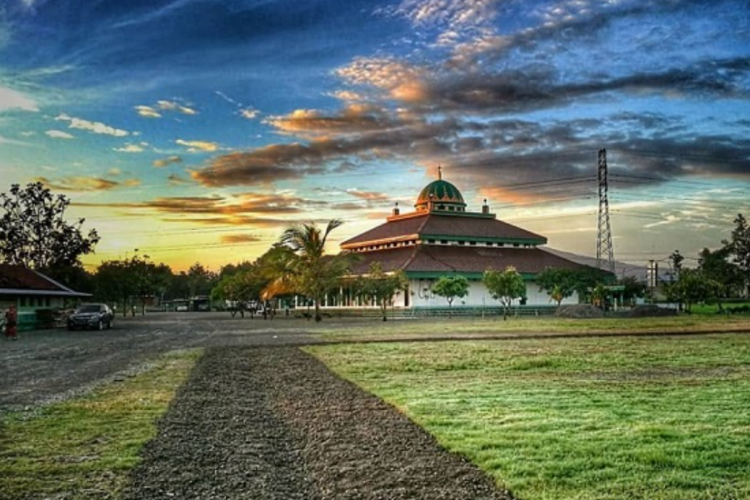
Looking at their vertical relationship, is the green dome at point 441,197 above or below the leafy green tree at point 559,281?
above

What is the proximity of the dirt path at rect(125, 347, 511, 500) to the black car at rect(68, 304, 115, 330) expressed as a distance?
34.4 meters

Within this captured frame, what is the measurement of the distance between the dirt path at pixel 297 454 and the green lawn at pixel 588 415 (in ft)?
1.50

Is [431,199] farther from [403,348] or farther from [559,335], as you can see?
[403,348]

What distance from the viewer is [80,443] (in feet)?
28.7

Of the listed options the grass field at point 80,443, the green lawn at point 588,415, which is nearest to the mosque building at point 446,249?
the green lawn at point 588,415

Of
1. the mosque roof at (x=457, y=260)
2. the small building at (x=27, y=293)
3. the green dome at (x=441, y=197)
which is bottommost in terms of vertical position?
the small building at (x=27, y=293)

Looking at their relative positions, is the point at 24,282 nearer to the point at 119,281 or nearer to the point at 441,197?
the point at 119,281

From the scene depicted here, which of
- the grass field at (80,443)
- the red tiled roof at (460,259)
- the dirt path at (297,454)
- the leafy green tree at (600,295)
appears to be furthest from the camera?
the red tiled roof at (460,259)

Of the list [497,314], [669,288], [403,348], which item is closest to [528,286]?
[497,314]

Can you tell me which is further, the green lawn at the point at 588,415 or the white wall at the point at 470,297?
the white wall at the point at 470,297

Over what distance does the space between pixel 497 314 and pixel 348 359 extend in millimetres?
52608

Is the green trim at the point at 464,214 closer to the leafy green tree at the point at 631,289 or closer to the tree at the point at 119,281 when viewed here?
the leafy green tree at the point at 631,289

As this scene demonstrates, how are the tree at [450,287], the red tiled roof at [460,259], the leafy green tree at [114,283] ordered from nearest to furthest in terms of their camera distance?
the tree at [450,287] < the red tiled roof at [460,259] < the leafy green tree at [114,283]

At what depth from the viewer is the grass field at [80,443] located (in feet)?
22.4
